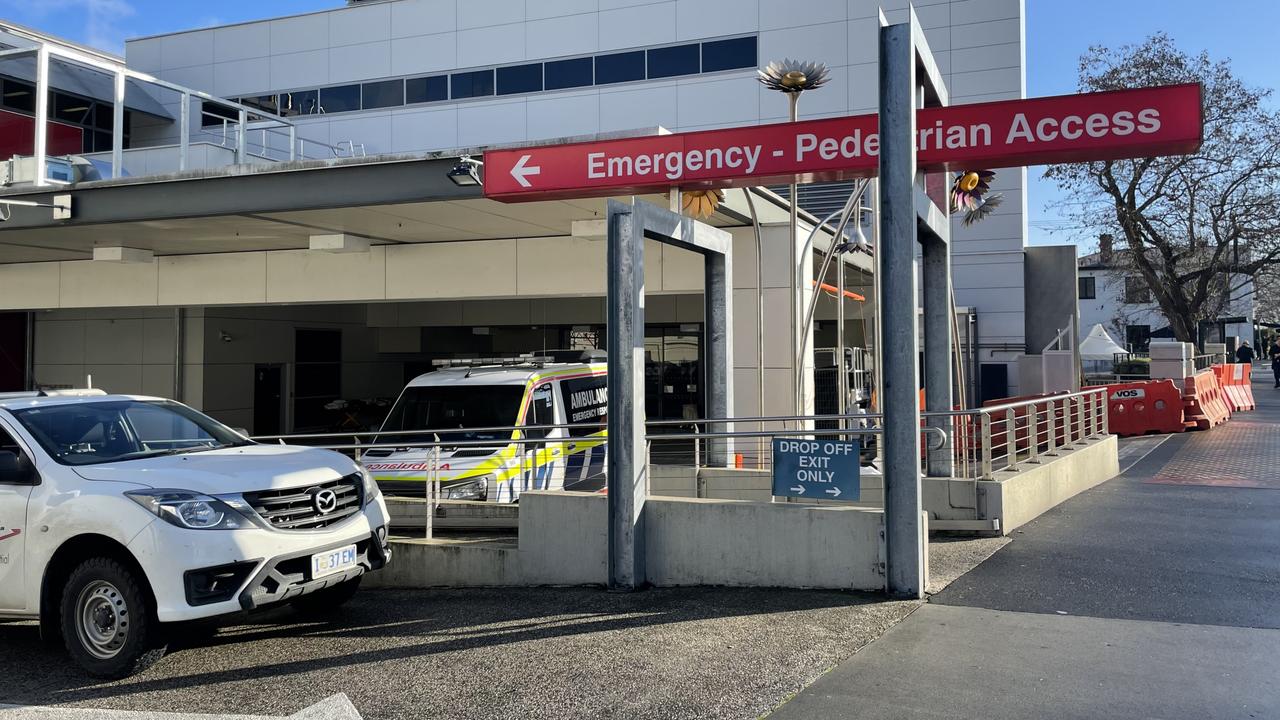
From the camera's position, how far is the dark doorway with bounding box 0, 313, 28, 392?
73.6 feet

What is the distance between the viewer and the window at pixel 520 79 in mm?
30766

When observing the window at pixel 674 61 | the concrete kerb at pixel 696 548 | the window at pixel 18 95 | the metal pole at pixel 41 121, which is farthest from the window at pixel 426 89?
the concrete kerb at pixel 696 548

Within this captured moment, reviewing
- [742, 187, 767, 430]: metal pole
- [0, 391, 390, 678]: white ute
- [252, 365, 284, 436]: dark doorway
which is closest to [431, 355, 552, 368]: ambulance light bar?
[742, 187, 767, 430]: metal pole

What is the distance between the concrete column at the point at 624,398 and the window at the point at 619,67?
2360 cm

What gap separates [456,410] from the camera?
36.0ft

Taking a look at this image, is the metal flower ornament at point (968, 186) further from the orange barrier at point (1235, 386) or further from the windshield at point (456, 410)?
the orange barrier at point (1235, 386)

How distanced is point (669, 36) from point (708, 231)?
72.9 feet

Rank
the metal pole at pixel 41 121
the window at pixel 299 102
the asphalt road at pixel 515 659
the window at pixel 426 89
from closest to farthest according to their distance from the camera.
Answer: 1. the asphalt road at pixel 515 659
2. the metal pole at pixel 41 121
3. the window at pixel 426 89
4. the window at pixel 299 102

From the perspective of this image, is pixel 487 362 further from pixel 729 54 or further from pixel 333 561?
pixel 729 54

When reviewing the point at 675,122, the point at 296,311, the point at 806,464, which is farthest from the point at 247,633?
the point at 675,122

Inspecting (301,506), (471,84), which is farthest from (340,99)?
(301,506)

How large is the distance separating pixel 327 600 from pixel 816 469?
12.6ft

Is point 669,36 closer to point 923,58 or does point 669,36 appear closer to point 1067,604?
point 923,58

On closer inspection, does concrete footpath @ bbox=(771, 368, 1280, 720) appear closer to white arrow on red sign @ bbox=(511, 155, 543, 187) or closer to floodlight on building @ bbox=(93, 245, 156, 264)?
white arrow on red sign @ bbox=(511, 155, 543, 187)
